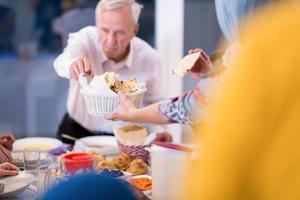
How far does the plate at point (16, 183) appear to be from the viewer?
5.70ft

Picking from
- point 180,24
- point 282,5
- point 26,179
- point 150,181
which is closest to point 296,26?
point 282,5

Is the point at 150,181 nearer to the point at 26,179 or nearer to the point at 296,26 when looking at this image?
the point at 26,179

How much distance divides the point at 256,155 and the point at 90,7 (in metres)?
3.35

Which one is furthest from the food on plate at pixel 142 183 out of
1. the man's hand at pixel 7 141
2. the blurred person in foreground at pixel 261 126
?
the blurred person in foreground at pixel 261 126

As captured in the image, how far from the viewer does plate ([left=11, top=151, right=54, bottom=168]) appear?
2.06m

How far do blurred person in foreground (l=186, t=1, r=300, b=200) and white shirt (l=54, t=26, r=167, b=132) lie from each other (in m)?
2.00

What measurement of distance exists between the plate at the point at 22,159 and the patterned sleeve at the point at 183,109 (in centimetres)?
57

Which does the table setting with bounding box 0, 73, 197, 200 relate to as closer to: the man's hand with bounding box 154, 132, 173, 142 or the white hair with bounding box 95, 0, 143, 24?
the man's hand with bounding box 154, 132, 173, 142

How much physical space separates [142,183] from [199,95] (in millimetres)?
436

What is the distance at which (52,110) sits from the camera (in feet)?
16.9

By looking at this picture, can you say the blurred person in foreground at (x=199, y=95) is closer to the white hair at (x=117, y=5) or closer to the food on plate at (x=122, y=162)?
the food on plate at (x=122, y=162)

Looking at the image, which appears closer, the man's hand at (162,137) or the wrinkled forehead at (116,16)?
the man's hand at (162,137)

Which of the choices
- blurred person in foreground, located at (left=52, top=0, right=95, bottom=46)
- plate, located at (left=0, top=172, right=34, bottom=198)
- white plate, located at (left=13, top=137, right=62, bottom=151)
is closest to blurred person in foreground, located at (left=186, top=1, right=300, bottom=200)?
plate, located at (left=0, top=172, right=34, bottom=198)

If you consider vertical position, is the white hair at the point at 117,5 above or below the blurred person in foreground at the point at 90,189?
above
